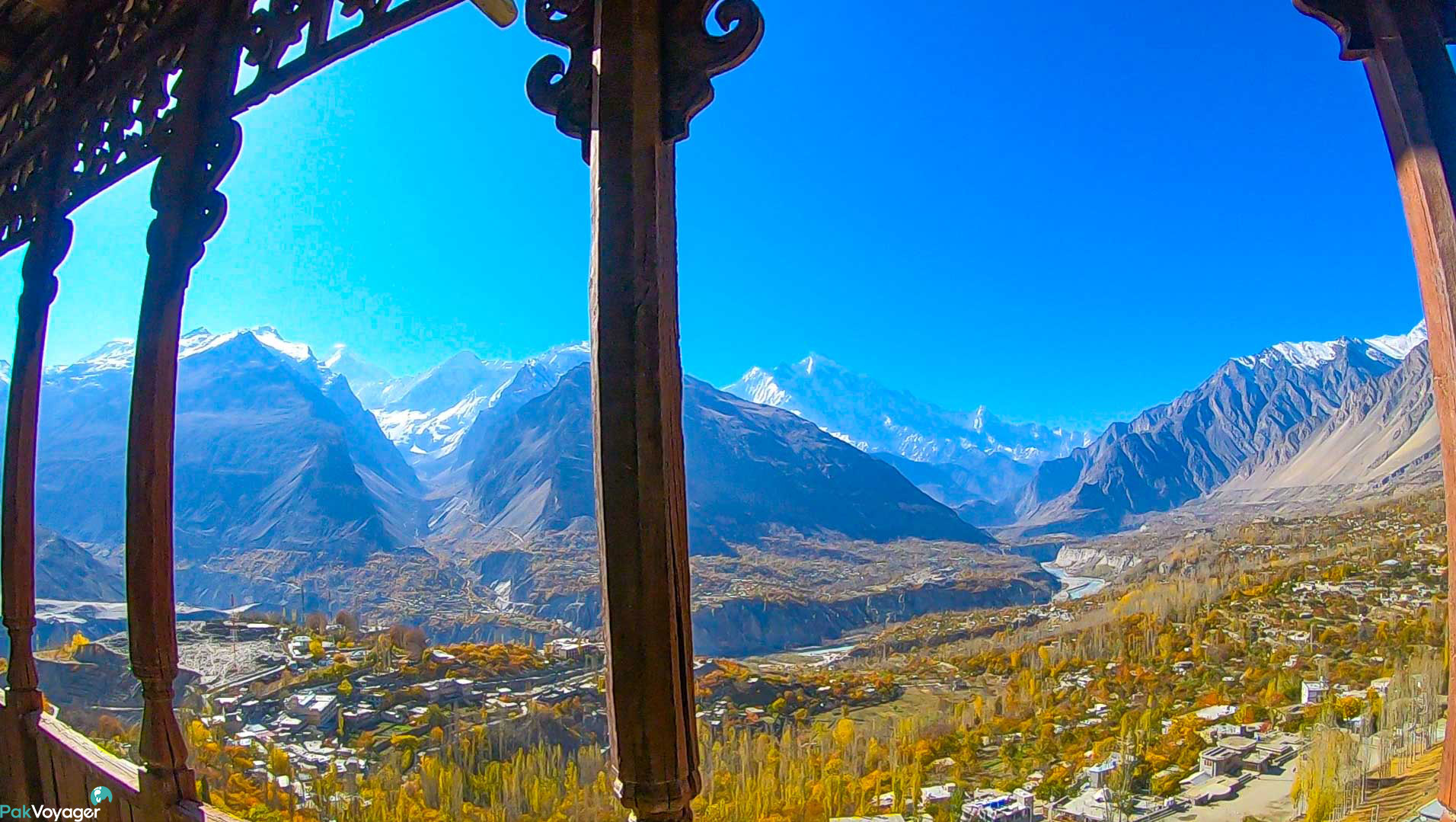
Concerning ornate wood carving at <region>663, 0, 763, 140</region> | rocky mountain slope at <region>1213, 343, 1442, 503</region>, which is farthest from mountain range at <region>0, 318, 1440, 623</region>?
ornate wood carving at <region>663, 0, 763, 140</region>

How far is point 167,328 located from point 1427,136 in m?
4.44

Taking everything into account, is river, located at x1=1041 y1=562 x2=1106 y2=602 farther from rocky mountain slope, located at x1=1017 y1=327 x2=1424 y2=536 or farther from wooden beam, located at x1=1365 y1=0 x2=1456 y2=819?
wooden beam, located at x1=1365 y1=0 x2=1456 y2=819

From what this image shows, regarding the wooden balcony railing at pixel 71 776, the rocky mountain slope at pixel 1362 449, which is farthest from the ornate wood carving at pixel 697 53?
the wooden balcony railing at pixel 71 776

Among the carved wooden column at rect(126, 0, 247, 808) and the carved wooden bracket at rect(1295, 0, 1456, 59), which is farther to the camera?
the carved wooden column at rect(126, 0, 247, 808)

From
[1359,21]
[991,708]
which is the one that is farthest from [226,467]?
[1359,21]

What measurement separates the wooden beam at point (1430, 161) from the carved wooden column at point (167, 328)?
13.4 feet

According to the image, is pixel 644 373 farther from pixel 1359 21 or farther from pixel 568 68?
pixel 1359 21

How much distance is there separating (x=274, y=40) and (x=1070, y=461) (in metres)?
41.0

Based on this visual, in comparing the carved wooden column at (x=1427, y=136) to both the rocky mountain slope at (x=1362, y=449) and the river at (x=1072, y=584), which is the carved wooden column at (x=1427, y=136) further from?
the river at (x=1072, y=584)

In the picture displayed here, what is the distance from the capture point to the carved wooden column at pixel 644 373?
1.45 metres

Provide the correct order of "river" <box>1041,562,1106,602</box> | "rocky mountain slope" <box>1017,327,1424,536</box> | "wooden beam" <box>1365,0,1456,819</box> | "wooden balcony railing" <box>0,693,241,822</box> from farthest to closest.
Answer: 1. "river" <box>1041,562,1106,602</box>
2. "rocky mountain slope" <box>1017,327,1424,536</box>
3. "wooden balcony railing" <box>0,693,241,822</box>
4. "wooden beam" <box>1365,0,1456,819</box>

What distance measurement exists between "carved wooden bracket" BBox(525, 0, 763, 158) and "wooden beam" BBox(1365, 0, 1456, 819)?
1.25 m

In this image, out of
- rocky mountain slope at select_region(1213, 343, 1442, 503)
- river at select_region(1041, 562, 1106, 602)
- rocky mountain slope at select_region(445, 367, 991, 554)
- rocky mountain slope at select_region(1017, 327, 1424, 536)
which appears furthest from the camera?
rocky mountain slope at select_region(445, 367, 991, 554)

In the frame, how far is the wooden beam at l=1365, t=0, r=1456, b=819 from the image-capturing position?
1.23 meters
